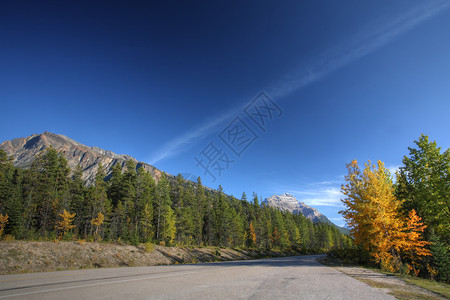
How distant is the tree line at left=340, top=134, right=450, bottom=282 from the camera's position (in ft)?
47.0

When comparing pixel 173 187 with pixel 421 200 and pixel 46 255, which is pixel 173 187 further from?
pixel 421 200

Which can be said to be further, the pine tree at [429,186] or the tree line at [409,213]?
the pine tree at [429,186]

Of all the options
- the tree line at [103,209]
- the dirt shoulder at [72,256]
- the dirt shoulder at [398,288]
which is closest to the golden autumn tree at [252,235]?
the tree line at [103,209]

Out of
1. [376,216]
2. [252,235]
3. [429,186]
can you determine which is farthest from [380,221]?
[252,235]

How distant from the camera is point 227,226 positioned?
55438 millimetres

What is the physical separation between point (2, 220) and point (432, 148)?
51.9 m

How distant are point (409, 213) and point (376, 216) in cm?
305

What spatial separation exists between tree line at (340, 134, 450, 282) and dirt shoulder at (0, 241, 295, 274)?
2284cm

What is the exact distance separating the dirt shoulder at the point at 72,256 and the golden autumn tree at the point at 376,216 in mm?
22441

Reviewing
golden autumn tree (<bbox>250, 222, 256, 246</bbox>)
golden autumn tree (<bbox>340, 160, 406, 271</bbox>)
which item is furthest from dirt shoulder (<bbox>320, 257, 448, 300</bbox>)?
golden autumn tree (<bbox>250, 222, 256, 246</bbox>)

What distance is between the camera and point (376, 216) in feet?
48.7

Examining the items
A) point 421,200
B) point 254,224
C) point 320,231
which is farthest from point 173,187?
point 320,231

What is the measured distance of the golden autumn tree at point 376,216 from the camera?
14.4 meters

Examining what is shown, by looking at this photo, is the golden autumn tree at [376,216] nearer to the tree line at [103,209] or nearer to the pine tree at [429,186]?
the pine tree at [429,186]
